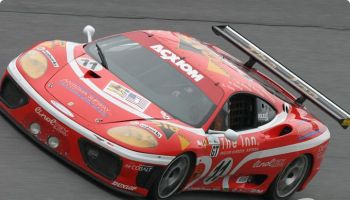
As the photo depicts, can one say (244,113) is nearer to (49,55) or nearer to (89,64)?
(89,64)

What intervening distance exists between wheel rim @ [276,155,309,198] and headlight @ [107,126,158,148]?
1.94 meters

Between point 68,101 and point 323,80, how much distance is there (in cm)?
514

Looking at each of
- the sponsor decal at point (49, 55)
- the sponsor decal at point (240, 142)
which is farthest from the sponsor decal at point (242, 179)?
the sponsor decal at point (49, 55)

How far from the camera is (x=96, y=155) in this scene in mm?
7484

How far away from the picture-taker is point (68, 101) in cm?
784

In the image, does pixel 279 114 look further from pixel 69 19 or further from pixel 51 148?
pixel 69 19

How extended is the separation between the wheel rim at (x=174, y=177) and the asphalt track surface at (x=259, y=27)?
6.70 ft

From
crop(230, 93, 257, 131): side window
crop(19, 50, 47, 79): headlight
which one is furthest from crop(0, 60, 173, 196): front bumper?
crop(230, 93, 257, 131): side window

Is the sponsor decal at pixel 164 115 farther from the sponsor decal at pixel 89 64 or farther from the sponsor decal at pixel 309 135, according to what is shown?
the sponsor decal at pixel 309 135

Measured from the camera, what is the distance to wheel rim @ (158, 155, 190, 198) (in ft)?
24.8

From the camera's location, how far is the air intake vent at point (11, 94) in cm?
815

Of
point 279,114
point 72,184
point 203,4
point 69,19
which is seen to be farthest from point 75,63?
point 203,4

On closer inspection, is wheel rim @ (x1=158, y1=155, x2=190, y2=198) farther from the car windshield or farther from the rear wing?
the rear wing

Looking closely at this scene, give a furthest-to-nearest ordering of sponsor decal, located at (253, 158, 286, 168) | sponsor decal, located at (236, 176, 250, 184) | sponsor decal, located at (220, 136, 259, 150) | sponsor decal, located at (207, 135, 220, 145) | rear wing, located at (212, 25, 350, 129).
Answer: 1. rear wing, located at (212, 25, 350, 129)
2. sponsor decal, located at (236, 176, 250, 184)
3. sponsor decal, located at (253, 158, 286, 168)
4. sponsor decal, located at (220, 136, 259, 150)
5. sponsor decal, located at (207, 135, 220, 145)
